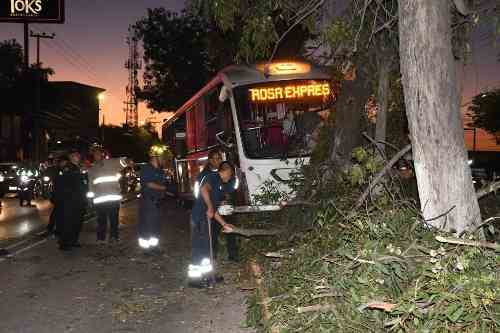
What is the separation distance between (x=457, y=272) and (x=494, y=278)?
0.24 m

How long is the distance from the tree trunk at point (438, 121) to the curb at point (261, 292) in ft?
5.73

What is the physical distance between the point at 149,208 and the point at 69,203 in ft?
5.64

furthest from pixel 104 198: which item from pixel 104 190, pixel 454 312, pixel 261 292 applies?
pixel 454 312

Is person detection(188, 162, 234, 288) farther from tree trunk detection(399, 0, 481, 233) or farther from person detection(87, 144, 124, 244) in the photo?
person detection(87, 144, 124, 244)

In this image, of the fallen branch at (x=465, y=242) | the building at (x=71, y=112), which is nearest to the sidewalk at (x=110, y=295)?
the fallen branch at (x=465, y=242)

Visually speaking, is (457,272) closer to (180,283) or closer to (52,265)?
(180,283)

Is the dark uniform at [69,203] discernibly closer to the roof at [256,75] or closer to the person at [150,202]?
the person at [150,202]

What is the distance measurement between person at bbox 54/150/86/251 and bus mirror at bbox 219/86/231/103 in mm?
3309

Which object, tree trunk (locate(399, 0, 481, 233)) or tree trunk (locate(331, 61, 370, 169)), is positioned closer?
tree trunk (locate(399, 0, 481, 233))

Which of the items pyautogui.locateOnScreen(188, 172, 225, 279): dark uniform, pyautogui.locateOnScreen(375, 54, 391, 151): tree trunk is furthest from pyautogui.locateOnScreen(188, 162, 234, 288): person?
pyautogui.locateOnScreen(375, 54, 391, 151): tree trunk

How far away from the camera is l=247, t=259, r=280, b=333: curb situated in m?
→ 5.43

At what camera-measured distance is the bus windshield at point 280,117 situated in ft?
39.7

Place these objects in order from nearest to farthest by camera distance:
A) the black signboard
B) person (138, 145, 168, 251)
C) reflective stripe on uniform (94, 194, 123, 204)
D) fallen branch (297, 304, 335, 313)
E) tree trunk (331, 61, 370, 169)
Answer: fallen branch (297, 304, 335, 313)
tree trunk (331, 61, 370, 169)
person (138, 145, 168, 251)
reflective stripe on uniform (94, 194, 123, 204)
the black signboard

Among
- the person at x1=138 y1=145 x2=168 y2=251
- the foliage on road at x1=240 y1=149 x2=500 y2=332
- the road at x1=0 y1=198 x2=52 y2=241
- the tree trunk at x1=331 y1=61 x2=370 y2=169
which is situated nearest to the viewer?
the foliage on road at x1=240 y1=149 x2=500 y2=332
